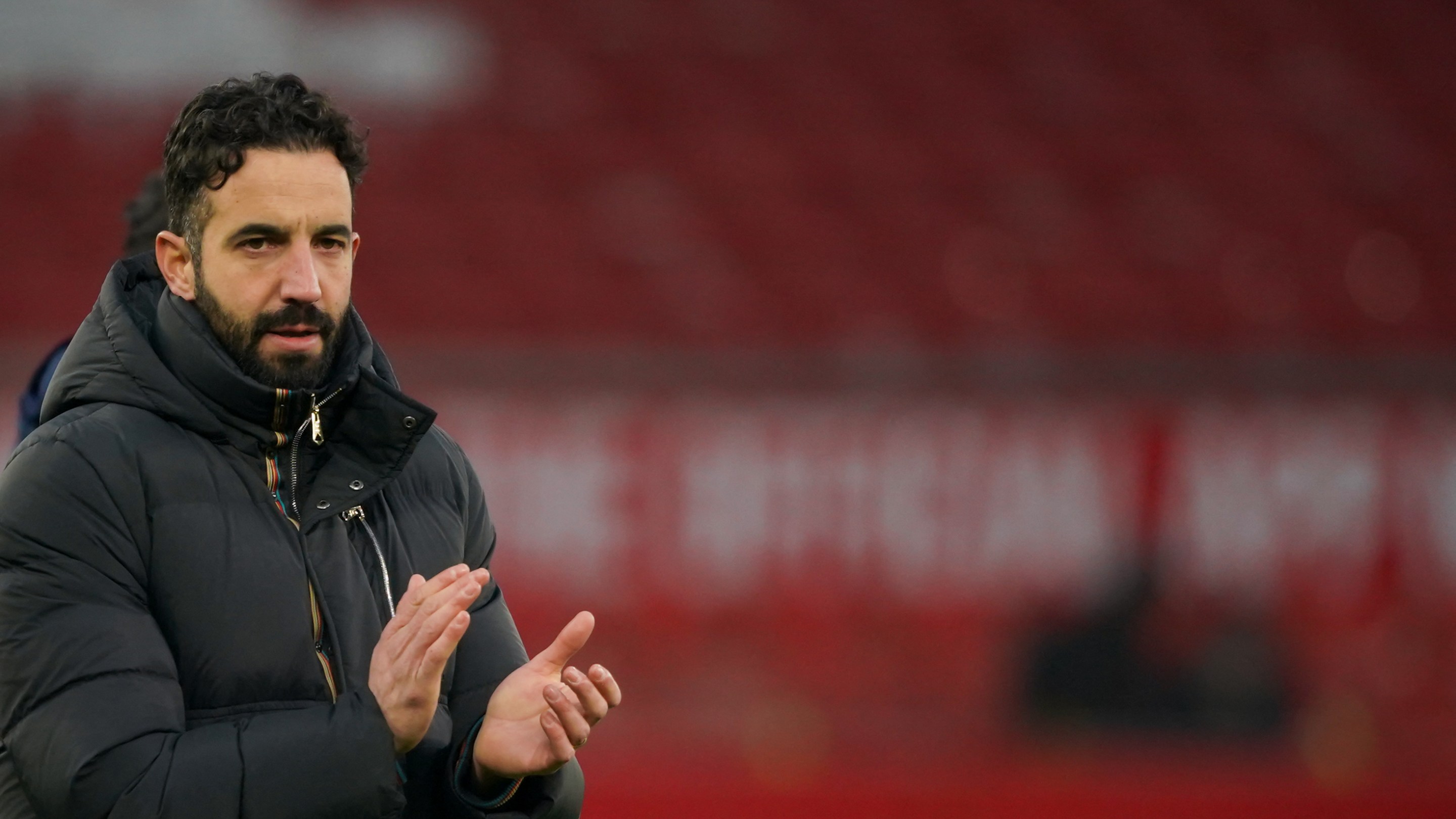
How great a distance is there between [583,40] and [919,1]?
2028mm

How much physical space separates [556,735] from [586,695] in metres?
0.05

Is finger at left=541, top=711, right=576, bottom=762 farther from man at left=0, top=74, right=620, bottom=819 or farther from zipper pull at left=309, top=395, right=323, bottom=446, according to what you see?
zipper pull at left=309, top=395, right=323, bottom=446

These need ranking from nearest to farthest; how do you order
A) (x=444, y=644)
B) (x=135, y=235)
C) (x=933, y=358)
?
(x=444, y=644)
(x=135, y=235)
(x=933, y=358)

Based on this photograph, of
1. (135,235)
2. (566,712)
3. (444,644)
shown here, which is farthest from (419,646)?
(135,235)

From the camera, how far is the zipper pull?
1632mm

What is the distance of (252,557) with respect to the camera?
5.08 feet

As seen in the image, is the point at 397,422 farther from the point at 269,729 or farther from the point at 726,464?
the point at 726,464

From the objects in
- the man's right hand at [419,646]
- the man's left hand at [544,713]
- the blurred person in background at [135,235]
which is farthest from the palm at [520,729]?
the blurred person in background at [135,235]

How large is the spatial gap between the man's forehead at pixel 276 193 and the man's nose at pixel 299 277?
26 millimetres

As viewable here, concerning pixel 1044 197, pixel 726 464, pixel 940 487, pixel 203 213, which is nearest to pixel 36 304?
pixel 726 464

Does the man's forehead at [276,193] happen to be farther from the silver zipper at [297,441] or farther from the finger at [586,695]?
the finger at [586,695]

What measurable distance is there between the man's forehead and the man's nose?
3 cm

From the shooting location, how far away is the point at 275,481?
5.32 feet

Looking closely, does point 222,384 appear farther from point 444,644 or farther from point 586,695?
point 586,695
